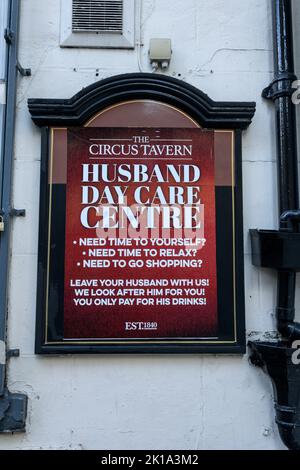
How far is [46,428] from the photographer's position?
263 centimetres

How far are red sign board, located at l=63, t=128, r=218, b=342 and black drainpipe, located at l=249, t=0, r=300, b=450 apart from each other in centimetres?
39

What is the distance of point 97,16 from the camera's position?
117 inches

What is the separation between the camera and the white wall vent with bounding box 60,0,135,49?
9.56ft

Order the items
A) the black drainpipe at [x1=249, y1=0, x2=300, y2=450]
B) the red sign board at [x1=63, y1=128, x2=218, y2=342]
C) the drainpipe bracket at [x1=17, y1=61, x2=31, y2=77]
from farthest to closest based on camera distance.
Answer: the drainpipe bracket at [x1=17, y1=61, x2=31, y2=77]
the red sign board at [x1=63, y1=128, x2=218, y2=342]
the black drainpipe at [x1=249, y1=0, x2=300, y2=450]

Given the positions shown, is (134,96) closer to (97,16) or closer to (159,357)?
(97,16)

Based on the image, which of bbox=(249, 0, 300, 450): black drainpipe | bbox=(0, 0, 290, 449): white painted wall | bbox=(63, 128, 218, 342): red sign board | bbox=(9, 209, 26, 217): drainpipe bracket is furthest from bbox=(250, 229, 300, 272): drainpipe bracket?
bbox=(9, 209, 26, 217): drainpipe bracket

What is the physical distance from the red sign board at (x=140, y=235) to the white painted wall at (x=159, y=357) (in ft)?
0.83

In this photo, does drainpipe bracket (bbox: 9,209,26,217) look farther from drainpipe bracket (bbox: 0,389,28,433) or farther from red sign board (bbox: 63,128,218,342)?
drainpipe bracket (bbox: 0,389,28,433)

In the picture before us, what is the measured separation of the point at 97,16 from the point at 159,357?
256 centimetres

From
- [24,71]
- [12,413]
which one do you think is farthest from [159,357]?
[24,71]

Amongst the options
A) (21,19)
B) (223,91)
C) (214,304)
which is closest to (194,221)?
(214,304)

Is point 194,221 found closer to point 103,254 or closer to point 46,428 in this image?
point 103,254

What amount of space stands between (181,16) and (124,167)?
127 centimetres

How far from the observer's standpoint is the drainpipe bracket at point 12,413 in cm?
257
